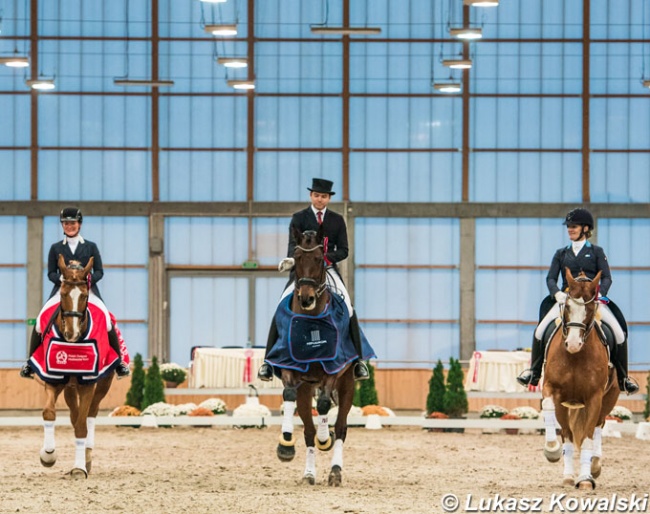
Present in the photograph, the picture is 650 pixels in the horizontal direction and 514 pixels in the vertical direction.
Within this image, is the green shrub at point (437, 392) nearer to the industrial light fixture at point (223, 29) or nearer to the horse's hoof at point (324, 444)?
the industrial light fixture at point (223, 29)

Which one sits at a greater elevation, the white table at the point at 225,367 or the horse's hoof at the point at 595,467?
the horse's hoof at the point at 595,467

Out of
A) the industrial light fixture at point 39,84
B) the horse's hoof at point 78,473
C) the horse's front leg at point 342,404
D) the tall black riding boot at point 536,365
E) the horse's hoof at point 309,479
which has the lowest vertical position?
the horse's hoof at point 78,473

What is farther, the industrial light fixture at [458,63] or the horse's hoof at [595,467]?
the industrial light fixture at [458,63]

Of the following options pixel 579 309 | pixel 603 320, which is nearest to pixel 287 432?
pixel 579 309

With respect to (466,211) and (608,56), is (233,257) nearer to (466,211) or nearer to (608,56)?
(466,211)

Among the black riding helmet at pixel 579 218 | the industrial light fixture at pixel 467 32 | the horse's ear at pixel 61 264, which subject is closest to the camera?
the black riding helmet at pixel 579 218

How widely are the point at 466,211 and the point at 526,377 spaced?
62.8 ft

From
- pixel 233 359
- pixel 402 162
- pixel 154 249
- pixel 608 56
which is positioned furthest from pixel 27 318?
pixel 608 56

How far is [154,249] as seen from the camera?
30.7 metres

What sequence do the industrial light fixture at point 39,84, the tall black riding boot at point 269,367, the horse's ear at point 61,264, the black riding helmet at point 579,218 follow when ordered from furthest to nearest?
the industrial light fixture at point 39,84 < the horse's ear at point 61,264 < the black riding helmet at point 579,218 < the tall black riding boot at point 269,367

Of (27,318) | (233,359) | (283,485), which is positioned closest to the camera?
(283,485)

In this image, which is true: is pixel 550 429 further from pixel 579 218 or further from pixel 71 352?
pixel 71 352

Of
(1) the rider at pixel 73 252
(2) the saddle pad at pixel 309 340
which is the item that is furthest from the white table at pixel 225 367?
(2) the saddle pad at pixel 309 340

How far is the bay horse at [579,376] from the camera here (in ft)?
35.9
